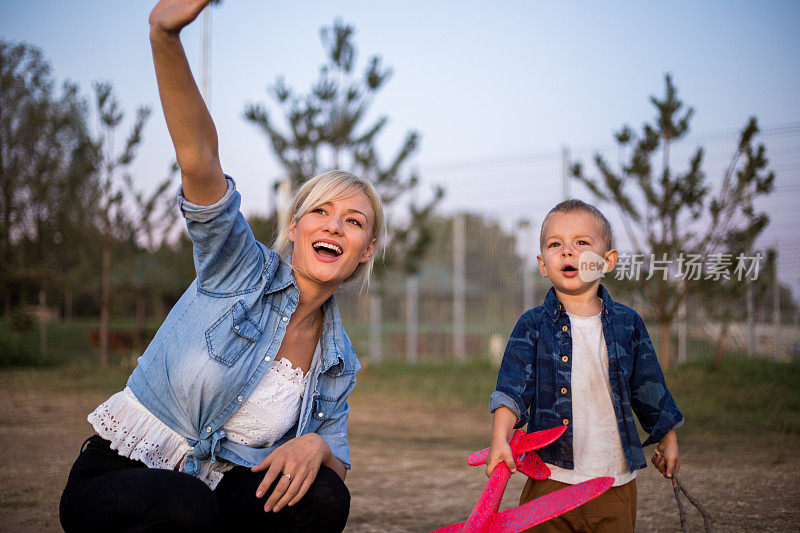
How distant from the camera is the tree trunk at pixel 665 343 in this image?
8055 mm

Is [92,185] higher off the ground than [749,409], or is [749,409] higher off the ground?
[92,185]

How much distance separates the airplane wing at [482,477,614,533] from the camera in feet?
5.69

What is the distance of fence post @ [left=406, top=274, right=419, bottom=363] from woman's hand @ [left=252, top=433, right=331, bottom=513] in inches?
392

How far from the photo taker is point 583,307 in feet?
7.13

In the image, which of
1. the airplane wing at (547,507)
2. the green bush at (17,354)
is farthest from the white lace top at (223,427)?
the green bush at (17,354)

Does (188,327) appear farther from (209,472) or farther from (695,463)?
(695,463)

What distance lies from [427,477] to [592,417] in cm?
220

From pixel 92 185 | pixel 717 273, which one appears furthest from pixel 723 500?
pixel 92 185

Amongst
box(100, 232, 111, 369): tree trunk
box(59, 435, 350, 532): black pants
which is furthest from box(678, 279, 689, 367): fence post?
box(100, 232, 111, 369): tree trunk

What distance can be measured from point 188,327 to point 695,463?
11.9 feet

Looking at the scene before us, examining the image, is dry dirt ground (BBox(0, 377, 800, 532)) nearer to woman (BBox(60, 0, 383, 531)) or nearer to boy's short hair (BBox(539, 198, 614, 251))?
woman (BBox(60, 0, 383, 531))

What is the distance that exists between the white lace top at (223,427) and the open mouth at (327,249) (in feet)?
1.15

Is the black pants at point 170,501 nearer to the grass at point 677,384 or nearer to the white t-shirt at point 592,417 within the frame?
the white t-shirt at point 592,417

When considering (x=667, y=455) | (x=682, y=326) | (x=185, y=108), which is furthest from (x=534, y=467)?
(x=682, y=326)
